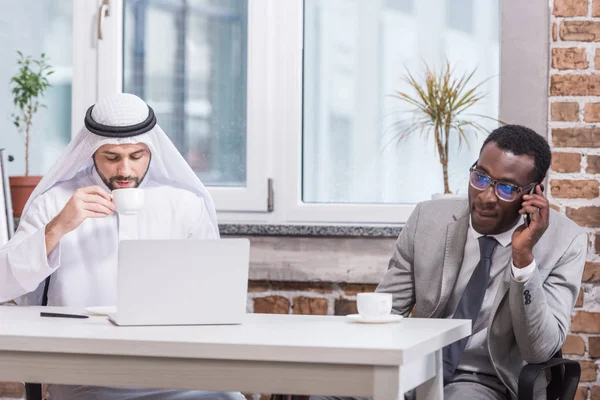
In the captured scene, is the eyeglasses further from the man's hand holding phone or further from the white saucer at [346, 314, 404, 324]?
the white saucer at [346, 314, 404, 324]

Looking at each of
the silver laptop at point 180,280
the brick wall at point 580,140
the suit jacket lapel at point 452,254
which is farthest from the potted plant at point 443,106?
the silver laptop at point 180,280

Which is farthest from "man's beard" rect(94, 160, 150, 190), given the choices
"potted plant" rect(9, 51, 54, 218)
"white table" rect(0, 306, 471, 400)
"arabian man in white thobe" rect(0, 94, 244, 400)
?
"potted plant" rect(9, 51, 54, 218)

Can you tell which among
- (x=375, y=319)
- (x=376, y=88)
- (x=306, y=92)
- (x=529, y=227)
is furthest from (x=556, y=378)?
(x=306, y=92)

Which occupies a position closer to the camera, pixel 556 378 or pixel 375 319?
pixel 375 319

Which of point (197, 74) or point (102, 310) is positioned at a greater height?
point (197, 74)

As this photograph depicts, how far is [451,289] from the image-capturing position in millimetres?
2574

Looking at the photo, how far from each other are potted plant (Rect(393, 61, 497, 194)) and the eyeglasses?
0.79 meters

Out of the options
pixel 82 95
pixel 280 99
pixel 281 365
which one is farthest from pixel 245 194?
pixel 281 365

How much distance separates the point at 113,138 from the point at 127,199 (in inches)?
16.2

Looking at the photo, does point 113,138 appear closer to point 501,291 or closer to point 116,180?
point 116,180

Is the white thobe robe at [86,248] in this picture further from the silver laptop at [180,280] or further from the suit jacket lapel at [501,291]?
the suit jacket lapel at [501,291]

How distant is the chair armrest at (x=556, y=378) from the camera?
2248 millimetres

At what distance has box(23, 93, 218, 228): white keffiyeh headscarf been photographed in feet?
8.70

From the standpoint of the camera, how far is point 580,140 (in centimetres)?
317
